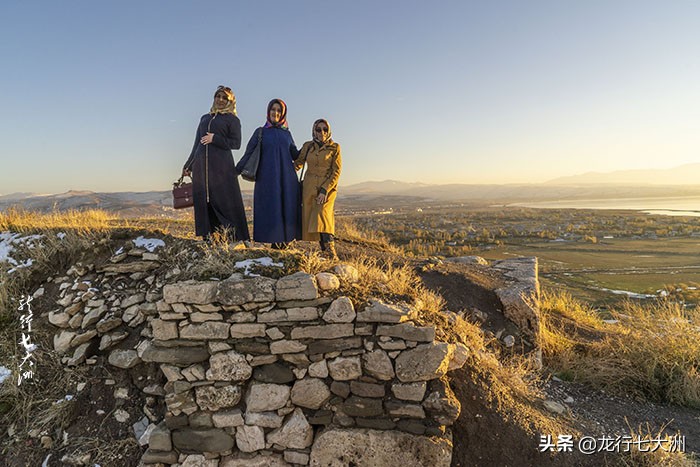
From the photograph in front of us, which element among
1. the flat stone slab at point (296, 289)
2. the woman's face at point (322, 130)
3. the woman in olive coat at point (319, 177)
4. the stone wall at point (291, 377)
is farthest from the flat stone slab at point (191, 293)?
the woman's face at point (322, 130)

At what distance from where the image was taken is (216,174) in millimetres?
5184

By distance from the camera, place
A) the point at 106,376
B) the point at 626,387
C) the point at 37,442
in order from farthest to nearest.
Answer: the point at 626,387, the point at 106,376, the point at 37,442

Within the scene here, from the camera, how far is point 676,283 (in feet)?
40.0

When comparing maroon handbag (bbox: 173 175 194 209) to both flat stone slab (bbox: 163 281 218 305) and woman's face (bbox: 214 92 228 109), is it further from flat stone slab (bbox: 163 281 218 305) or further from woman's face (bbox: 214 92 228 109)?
flat stone slab (bbox: 163 281 218 305)

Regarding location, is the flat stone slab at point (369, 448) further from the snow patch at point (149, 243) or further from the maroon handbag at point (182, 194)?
the maroon handbag at point (182, 194)

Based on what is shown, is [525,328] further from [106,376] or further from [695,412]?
[106,376]

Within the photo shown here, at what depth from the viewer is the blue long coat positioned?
17.8ft

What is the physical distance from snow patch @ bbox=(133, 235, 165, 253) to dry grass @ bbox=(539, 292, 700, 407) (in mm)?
6048

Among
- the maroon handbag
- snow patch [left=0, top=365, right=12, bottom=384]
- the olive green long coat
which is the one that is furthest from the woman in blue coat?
snow patch [left=0, top=365, right=12, bottom=384]

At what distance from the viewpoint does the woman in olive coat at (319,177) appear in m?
5.46

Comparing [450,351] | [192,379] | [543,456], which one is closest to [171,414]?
[192,379]

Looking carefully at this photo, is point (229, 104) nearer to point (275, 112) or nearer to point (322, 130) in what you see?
point (275, 112)

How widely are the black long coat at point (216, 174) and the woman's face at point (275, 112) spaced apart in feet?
1.63

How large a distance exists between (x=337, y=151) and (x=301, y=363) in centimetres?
324
